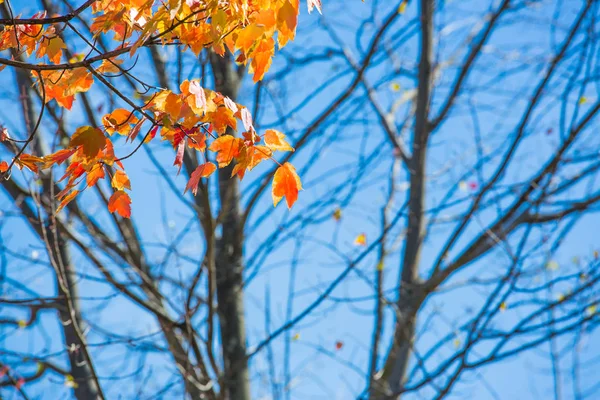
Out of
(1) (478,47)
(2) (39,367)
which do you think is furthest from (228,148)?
(2) (39,367)

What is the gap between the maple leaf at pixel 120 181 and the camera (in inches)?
70.6

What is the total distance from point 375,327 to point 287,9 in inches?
127

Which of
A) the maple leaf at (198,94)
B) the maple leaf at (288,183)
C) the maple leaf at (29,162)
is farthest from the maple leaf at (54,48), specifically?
the maple leaf at (288,183)

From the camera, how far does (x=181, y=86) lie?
1630 mm

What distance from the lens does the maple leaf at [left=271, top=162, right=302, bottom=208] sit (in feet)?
5.54

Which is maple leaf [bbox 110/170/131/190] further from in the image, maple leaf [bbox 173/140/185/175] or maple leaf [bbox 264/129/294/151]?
maple leaf [bbox 264/129/294/151]

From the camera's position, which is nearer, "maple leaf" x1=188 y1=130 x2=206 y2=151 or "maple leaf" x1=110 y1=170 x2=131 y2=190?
"maple leaf" x1=188 y1=130 x2=206 y2=151

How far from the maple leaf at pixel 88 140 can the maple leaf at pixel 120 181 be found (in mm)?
240

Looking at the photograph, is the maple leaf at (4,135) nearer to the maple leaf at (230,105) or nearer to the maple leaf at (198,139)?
the maple leaf at (198,139)

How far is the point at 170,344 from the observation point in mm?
3391

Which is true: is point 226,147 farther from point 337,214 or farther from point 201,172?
point 337,214

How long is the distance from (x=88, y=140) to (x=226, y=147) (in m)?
0.37

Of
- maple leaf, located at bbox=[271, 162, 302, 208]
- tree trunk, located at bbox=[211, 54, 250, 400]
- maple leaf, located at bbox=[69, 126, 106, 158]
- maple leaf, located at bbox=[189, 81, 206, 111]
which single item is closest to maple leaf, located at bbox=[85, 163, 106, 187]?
maple leaf, located at bbox=[69, 126, 106, 158]

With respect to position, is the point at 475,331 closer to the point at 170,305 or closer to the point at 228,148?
the point at 170,305
